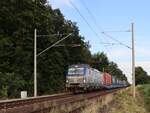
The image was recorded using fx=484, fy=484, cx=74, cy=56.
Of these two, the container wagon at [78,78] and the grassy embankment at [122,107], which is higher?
the container wagon at [78,78]

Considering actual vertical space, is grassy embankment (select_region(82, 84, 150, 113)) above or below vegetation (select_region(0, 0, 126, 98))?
below

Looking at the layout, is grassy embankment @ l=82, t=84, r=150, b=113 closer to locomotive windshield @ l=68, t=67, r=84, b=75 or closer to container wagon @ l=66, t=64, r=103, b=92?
container wagon @ l=66, t=64, r=103, b=92

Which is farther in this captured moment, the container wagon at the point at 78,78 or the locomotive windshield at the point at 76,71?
the locomotive windshield at the point at 76,71

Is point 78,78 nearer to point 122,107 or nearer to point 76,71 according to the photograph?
point 76,71

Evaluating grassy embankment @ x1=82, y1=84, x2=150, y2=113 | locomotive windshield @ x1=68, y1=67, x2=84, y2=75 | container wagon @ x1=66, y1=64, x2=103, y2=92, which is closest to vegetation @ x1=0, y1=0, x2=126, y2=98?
container wagon @ x1=66, y1=64, x2=103, y2=92

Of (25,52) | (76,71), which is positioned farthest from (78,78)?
(25,52)

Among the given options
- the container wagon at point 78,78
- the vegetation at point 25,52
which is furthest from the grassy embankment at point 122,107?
the container wagon at point 78,78

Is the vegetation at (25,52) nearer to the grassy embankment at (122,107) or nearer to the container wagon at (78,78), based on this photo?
the container wagon at (78,78)

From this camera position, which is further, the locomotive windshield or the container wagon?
the locomotive windshield

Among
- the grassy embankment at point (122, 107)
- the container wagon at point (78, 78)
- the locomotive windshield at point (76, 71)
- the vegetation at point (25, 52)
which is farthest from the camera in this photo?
the locomotive windshield at point (76, 71)

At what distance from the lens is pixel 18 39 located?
6581 cm

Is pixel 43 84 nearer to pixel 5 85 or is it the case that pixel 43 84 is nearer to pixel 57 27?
pixel 5 85

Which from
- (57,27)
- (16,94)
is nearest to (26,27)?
(16,94)

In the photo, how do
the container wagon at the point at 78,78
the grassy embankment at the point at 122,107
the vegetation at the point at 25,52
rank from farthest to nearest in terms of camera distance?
the vegetation at the point at 25,52 → the container wagon at the point at 78,78 → the grassy embankment at the point at 122,107
